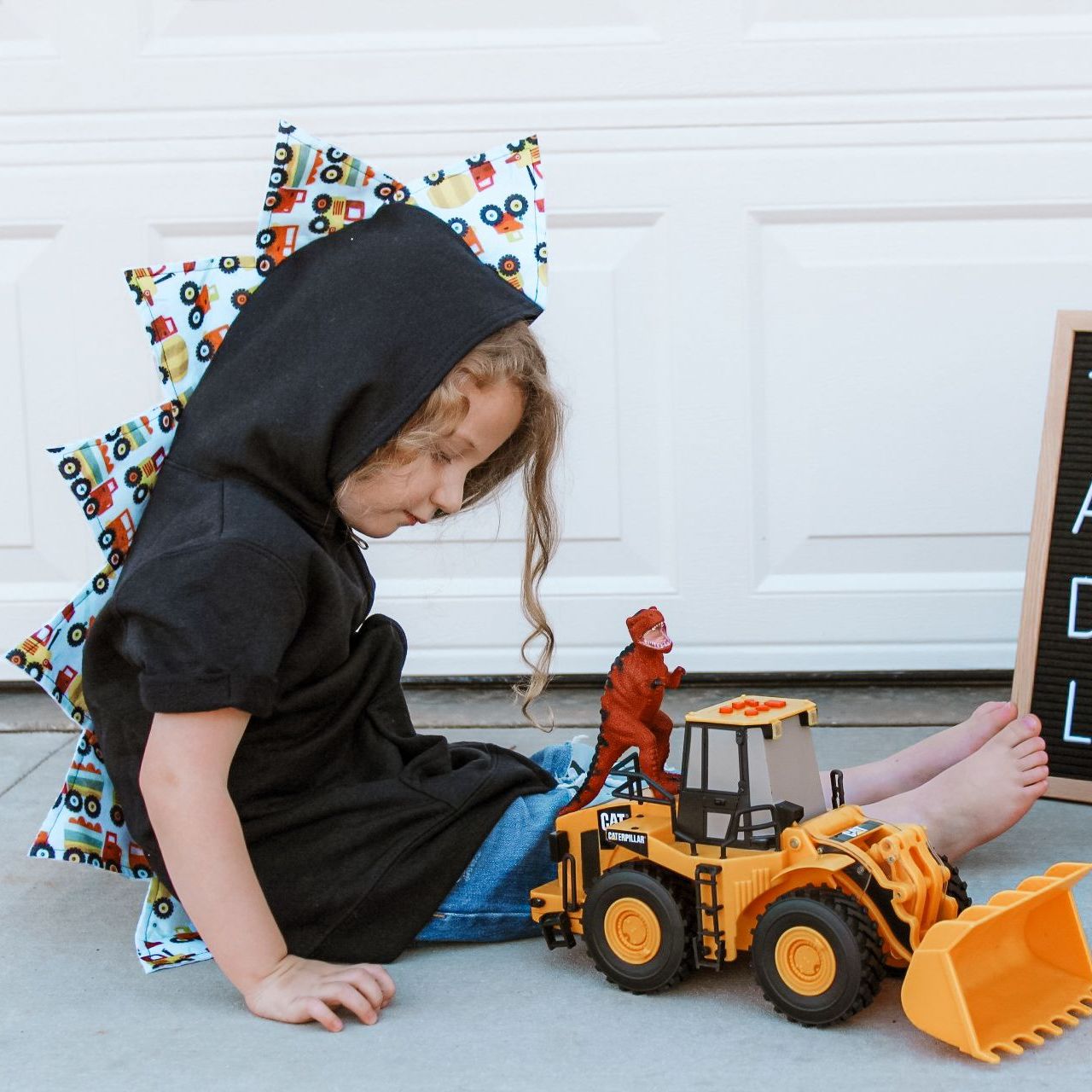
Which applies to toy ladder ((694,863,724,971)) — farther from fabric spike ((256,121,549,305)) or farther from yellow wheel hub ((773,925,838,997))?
fabric spike ((256,121,549,305))

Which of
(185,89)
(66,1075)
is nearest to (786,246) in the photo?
(185,89)

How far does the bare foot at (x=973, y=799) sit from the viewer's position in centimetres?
171

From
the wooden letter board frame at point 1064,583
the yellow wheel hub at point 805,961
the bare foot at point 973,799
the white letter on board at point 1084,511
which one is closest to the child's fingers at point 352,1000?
the yellow wheel hub at point 805,961

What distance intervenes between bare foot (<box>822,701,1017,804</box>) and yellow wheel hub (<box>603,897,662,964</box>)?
0.52 m

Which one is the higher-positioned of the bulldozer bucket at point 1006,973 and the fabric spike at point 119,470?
the fabric spike at point 119,470

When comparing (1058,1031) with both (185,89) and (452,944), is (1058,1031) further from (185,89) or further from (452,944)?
(185,89)

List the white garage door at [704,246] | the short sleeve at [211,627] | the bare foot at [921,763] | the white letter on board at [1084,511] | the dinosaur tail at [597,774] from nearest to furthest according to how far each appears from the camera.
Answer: the short sleeve at [211,627] → the dinosaur tail at [597,774] → the bare foot at [921,763] → the white letter on board at [1084,511] → the white garage door at [704,246]

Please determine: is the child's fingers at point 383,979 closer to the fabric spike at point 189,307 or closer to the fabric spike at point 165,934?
the fabric spike at point 165,934

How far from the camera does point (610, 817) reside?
58.2 inches

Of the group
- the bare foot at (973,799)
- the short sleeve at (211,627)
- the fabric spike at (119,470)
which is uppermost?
the fabric spike at (119,470)

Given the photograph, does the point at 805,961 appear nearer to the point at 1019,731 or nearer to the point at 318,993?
the point at 318,993

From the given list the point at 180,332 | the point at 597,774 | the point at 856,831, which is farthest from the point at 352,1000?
the point at 180,332

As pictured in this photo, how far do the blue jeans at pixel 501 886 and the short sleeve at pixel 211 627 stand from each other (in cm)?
35

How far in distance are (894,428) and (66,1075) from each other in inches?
70.4
